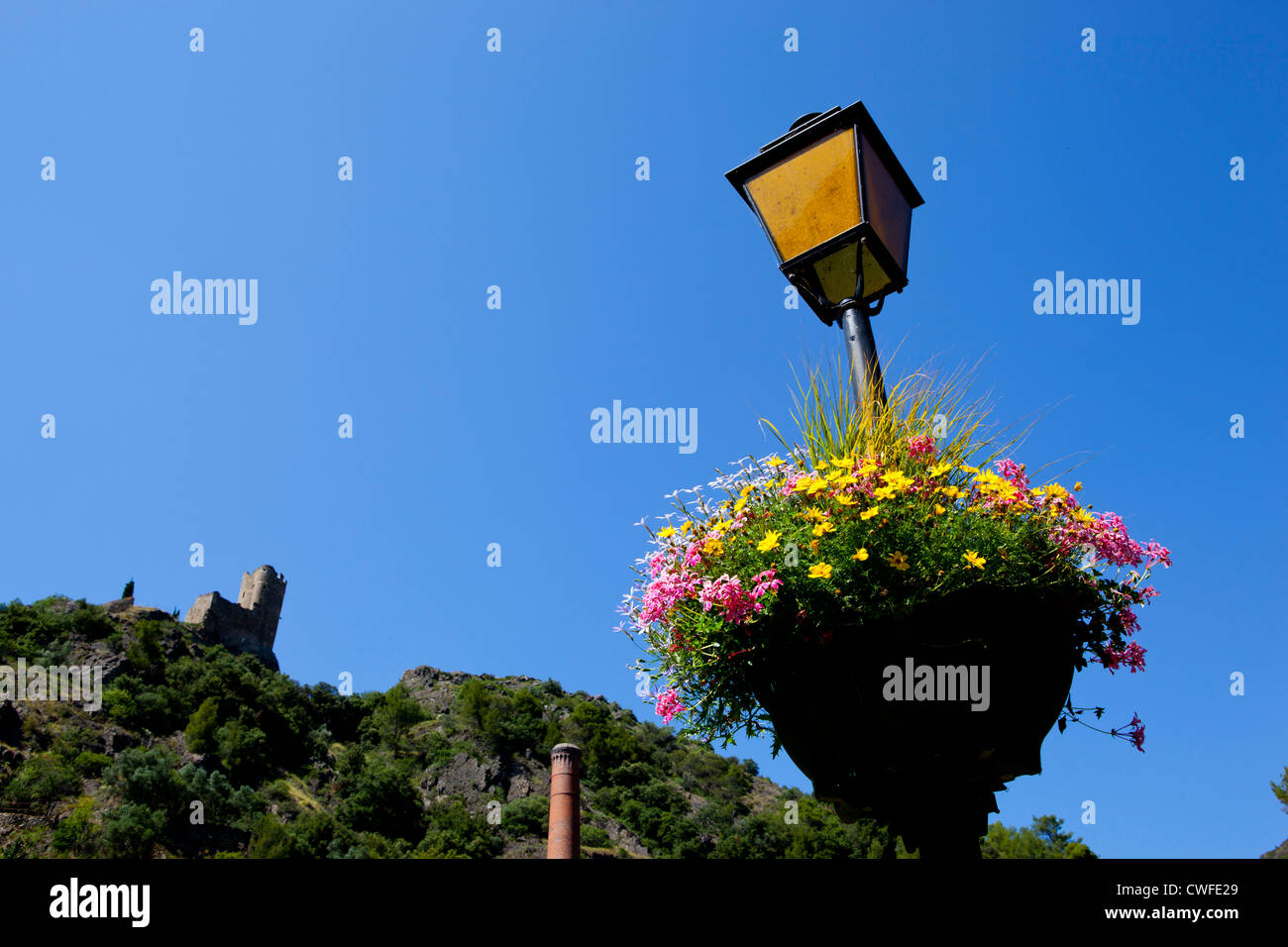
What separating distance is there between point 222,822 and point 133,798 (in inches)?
191

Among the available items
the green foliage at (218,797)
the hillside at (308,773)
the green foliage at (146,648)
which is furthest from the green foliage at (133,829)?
the green foliage at (146,648)

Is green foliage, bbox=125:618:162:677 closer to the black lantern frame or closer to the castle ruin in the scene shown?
the castle ruin

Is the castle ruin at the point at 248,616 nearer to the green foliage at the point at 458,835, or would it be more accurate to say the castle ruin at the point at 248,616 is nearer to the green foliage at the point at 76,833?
the green foliage at the point at 458,835

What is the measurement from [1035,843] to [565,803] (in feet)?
108

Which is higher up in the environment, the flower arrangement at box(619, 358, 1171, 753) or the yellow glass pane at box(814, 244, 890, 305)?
the yellow glass pane at box(814, 244, 890, 305)

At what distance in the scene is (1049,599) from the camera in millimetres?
2074

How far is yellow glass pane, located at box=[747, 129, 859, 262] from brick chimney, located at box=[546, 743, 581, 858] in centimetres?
2371

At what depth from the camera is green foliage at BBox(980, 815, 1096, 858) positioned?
43531 millimetres

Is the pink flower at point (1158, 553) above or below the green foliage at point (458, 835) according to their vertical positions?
above

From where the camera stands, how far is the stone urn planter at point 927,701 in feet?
6.25

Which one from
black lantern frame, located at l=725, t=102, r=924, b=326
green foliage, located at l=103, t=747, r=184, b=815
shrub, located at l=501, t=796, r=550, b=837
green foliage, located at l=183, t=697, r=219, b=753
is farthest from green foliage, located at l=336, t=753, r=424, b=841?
black lantern frame, located at l=725, t=102, r=924, b=326

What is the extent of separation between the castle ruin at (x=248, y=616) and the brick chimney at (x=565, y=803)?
178 ft
